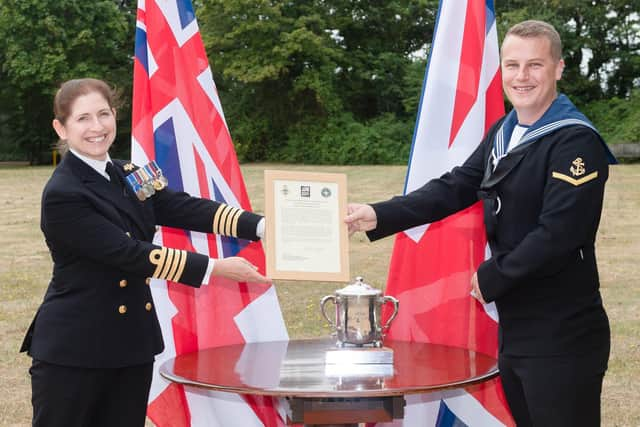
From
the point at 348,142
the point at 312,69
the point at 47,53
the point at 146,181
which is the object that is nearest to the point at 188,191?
the point at 146,181

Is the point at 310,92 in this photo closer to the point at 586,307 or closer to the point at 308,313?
the point at 308,313

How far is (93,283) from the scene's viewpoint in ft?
8.45

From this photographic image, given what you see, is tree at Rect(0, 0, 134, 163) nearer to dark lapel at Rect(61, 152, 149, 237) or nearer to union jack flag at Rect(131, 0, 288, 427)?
union jack flag at Rect(131, 0, 288, 427)

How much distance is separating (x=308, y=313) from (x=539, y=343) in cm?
485

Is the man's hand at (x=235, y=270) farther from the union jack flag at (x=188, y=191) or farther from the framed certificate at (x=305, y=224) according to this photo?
the union jack flag at (x=188, y=191)

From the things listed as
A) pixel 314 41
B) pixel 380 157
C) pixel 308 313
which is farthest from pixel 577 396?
pixel 314 41

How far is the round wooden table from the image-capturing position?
94.3 inches

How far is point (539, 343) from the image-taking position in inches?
99.0

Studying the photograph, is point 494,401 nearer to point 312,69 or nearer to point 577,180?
point 577,180

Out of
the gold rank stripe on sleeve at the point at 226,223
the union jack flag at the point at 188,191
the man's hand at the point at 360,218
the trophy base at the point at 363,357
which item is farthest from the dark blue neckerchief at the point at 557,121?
the union jack flag at the point at 188,191

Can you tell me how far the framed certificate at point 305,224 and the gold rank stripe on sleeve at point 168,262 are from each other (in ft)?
0.96

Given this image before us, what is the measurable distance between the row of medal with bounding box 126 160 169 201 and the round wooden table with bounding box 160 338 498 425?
60cm

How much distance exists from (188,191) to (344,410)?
4.50 feet

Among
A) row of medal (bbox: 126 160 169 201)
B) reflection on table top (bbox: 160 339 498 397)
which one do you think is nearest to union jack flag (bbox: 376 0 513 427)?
reflection on table top (bbox: 160 339 498 397)
